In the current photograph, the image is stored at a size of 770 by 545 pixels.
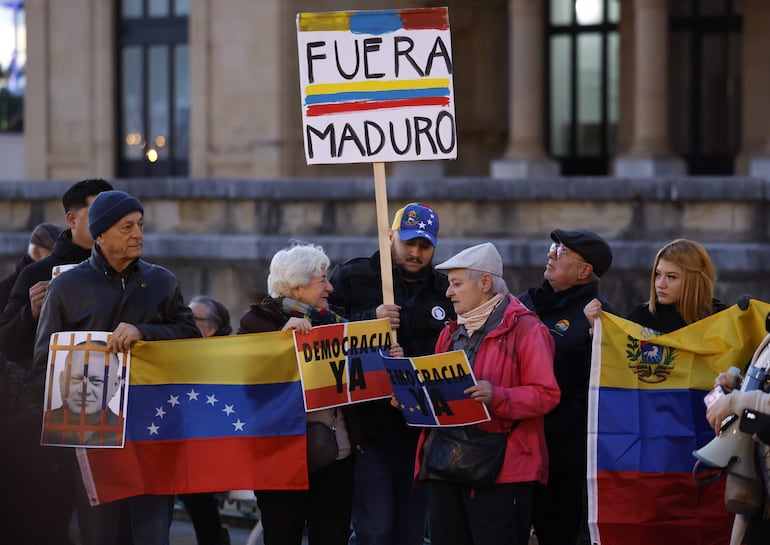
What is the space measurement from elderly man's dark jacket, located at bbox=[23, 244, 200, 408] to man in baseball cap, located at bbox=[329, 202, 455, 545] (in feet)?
3.32

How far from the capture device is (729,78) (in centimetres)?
2453

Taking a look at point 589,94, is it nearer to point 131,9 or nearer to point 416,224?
point 131,9

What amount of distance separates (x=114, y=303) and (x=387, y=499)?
1649 mm

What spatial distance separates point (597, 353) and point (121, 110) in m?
19.5

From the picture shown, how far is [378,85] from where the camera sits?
24.0 feet

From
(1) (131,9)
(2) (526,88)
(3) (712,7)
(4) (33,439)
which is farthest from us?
(1) (131,9)

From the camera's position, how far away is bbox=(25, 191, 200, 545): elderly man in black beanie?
6.98m

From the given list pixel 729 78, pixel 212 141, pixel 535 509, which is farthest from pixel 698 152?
pixel 535 509

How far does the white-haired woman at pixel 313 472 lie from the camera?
707cm

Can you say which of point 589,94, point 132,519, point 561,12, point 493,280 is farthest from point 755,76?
point 132,519

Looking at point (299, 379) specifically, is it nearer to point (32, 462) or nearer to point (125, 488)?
point (125, 488)

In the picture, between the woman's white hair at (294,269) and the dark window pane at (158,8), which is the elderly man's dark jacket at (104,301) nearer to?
the woman's white hair at (294,269)

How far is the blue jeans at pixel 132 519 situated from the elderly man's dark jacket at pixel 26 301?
3.77 ft

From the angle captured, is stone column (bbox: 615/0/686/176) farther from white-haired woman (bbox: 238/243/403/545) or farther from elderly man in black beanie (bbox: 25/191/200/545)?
elderly man in black beanie (bbox: 25/191/200/545)
